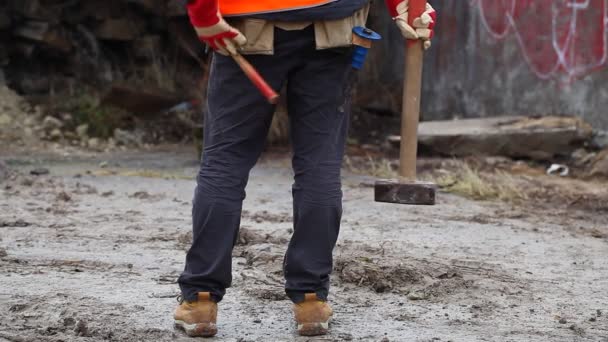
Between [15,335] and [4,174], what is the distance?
14.5 feet

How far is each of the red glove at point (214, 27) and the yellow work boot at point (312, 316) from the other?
0.86 m

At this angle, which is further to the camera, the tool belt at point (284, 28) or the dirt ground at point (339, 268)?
the dirt ground at point (339, 268)

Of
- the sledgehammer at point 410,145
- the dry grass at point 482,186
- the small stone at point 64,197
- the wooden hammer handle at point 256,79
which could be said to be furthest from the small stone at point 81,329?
the dry grass at point 482,186

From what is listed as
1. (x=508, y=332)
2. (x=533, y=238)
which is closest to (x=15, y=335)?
(x=508, y=332)

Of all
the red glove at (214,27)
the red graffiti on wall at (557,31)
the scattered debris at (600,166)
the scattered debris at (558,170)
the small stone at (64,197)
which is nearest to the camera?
the red glove at (214,27)

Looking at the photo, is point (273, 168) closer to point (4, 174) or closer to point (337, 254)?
point (4, 174)

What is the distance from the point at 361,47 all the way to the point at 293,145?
39cm

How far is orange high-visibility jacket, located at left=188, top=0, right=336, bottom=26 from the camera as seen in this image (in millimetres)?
3072

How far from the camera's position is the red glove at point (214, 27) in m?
3.06

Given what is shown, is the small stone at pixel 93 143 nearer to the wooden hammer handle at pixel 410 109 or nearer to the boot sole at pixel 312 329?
the wooden hammer handle at pixel 410 109

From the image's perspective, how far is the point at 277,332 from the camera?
3367 mm

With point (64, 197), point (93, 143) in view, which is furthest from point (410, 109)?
point (93, 143)

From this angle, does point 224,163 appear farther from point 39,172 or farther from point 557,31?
point 557,31

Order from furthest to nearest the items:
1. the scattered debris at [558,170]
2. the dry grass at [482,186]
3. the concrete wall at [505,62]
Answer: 1. the concrete wall at [505,62]
2. the scattered debris at [558,170]
3. the dry grass at [482,186]
